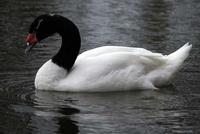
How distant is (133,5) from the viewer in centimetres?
2022

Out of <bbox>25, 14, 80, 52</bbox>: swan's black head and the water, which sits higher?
<bbox>25, 14, 80, 52</bbox>: swan's black head

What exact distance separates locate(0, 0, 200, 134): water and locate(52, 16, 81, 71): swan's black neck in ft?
1.76

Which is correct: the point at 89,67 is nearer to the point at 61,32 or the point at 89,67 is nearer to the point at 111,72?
the point at 111,72

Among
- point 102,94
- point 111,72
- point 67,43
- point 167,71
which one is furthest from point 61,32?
point 167,71

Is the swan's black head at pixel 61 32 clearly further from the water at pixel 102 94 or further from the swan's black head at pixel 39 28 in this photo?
the water at pixel 102 94

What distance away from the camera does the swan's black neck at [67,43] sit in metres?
11.8

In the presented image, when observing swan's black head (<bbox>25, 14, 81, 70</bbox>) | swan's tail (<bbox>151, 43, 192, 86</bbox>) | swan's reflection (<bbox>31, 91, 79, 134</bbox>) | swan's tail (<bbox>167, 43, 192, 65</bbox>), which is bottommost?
swan's reflection (<bbox>31, 91, 79, 134</bbox>)

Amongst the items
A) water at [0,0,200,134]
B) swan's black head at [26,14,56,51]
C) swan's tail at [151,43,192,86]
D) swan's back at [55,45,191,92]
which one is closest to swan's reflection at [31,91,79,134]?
water at [0,0,200,134]

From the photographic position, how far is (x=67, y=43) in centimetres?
1194

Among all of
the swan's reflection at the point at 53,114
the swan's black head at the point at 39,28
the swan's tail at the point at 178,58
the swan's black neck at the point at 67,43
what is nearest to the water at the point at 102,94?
the swan's reflection at the point at 53,114

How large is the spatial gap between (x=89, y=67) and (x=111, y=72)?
335 mm

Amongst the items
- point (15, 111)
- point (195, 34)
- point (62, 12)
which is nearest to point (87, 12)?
point (62, 12)

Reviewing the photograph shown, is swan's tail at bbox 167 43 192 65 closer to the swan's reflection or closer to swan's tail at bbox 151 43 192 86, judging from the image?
swan's tail at bbox 151 43 192 86

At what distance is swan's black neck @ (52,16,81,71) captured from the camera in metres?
11.8
